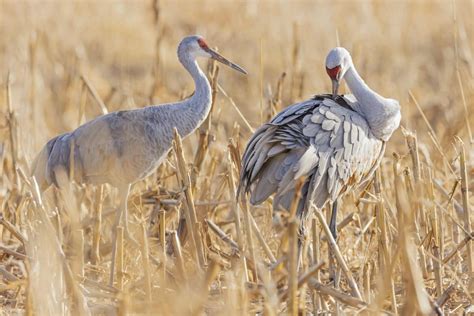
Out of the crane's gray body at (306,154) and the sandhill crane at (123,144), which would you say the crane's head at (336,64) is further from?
the sandhill crane at (123,144)

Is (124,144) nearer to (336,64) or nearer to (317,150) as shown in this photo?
(336,64)

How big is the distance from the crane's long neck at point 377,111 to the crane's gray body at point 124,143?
43.9 inches

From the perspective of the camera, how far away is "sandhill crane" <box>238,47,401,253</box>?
4.60m

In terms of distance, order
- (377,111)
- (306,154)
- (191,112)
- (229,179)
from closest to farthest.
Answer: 1. (229,179)
2. (306,154)
3. (377,111)
4. (191,112)

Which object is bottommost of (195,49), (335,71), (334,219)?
(334,219)

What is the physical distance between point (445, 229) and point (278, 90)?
116 centimetres

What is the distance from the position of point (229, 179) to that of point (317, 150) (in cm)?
77

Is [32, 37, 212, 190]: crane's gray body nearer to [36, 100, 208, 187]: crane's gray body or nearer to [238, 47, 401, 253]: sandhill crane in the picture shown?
[36, 100, 208, 187]: crane's gray body

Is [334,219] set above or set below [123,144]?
below

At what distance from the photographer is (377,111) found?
16.3 ft

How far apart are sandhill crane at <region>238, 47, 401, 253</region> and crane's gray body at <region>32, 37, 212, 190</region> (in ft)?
3.87

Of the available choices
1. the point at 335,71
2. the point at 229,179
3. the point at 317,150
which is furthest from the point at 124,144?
the point at 229,179

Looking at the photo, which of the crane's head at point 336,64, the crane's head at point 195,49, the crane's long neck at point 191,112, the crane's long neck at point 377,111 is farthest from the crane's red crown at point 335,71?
the crane's head at point 195,49

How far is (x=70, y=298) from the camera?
3.71 metres
